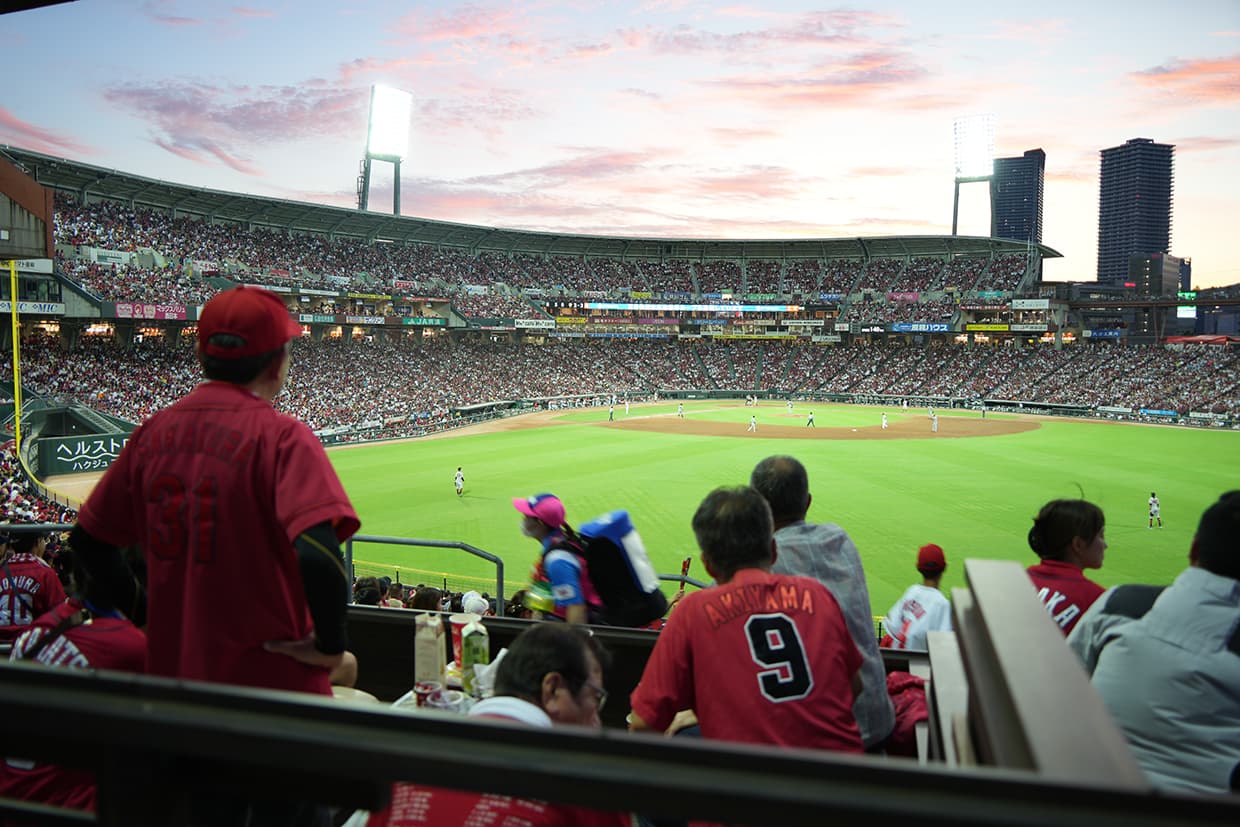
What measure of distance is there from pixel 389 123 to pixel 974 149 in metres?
57.7

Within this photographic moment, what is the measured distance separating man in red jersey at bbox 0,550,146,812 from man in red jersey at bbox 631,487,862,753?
82.9 inches

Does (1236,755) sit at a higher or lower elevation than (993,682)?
lower

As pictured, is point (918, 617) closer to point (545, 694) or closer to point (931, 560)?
point (931, 560)

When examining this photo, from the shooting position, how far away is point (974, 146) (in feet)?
250

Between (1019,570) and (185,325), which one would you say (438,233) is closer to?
(185,325)

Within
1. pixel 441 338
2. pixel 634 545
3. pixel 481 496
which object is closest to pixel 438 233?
pixel 441 338

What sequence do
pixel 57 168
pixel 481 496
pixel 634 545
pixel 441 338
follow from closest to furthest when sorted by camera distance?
pixel 634 545 < pixel 481 496 < pixel 57 168 < pixel 441 338

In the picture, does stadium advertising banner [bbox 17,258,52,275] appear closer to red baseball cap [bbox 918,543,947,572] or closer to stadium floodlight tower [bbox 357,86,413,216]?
stadium floodlight tower [bbox 357,86,413,216]

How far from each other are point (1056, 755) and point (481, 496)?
88.5 feet

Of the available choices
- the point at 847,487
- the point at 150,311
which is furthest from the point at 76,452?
the point at 847,487

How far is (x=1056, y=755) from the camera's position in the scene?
99 cm

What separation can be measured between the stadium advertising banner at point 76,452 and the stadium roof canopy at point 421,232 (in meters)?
15.6

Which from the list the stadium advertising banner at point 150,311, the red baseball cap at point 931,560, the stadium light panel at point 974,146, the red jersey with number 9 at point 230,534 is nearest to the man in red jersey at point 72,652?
the red jersey with number 9 at point 230,534

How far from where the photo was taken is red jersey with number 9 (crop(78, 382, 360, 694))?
2.32 m
